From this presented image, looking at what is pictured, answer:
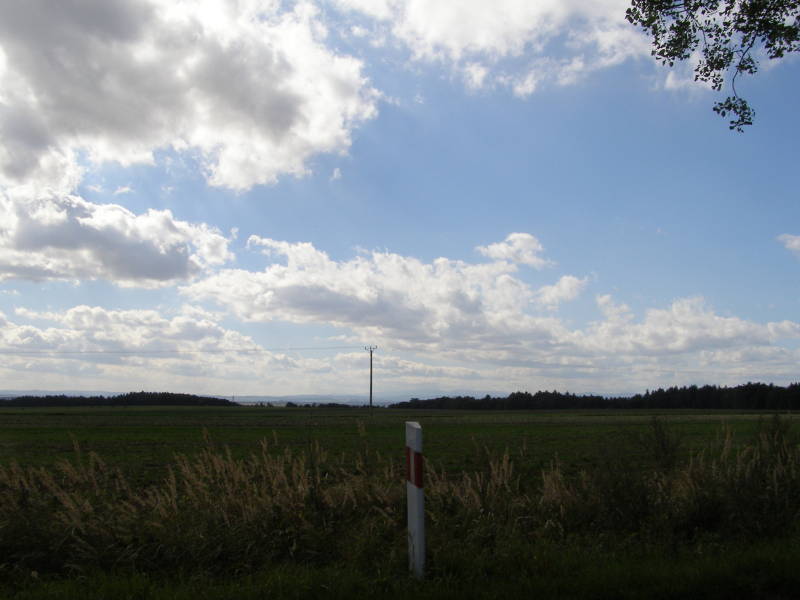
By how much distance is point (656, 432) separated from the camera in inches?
443

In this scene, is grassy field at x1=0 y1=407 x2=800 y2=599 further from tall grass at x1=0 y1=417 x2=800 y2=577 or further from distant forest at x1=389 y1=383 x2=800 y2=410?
distant forest at x1=389 y1=383 x2=800 y2=410

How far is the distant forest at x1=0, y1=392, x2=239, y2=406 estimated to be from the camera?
479ft

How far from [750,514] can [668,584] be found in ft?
8.24

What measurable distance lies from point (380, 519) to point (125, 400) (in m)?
164

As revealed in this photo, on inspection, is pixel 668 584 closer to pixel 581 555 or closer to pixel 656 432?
pixel 581 555

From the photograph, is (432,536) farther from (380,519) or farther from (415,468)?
(415,468)

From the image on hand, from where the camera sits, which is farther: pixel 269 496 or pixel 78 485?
pixel 78 485

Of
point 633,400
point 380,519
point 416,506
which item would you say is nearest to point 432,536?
point 380,519

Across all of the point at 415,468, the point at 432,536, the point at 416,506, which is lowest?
the point at 432,536

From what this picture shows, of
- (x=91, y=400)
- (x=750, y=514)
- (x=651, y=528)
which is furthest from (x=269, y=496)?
(x=91, y=400)

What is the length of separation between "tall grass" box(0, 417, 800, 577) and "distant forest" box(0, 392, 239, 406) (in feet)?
505

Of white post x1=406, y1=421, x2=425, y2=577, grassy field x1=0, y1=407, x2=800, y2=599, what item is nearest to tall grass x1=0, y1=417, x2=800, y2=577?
grassy field x1=0, y1=407, x2=800, y2=599

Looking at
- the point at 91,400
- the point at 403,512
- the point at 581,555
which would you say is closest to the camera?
the point at 581,555

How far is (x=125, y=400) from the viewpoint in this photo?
156m
